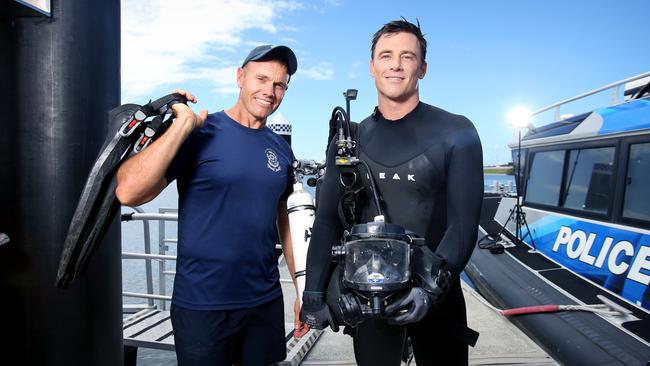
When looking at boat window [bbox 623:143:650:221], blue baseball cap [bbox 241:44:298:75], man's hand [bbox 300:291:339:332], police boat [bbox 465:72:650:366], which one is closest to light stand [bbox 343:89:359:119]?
blue baseball cap [bbox 241:44:298:75]

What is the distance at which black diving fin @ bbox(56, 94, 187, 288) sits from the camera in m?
1.79

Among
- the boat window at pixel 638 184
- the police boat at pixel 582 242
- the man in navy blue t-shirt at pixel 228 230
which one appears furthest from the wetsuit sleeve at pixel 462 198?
the boat window at pixel 638 184

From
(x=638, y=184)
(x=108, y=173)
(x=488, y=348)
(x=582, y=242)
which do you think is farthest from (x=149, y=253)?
(x=638, y=184)

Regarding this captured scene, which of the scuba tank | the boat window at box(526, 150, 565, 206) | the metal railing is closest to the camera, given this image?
the scuba tank

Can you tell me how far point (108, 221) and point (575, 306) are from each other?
496 centimetres

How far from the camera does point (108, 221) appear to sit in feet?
6.15

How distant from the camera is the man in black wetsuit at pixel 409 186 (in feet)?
6.85

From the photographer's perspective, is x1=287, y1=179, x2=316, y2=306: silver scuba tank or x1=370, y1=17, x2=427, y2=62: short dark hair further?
x1=287, y1=179, x2=316, y2=306: silver scuba tank

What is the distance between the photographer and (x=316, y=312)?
212 cm

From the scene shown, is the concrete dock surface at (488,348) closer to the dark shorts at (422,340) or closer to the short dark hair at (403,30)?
the dark shorts at (422,340)

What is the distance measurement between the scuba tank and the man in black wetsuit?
6.3 inches

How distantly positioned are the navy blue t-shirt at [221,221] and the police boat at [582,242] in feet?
11.1

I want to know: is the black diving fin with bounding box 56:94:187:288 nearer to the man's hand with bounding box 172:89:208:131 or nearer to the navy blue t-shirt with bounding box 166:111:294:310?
the man's hand with bounding box 172:89:208:131

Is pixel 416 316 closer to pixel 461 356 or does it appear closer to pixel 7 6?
pixel 461 356
